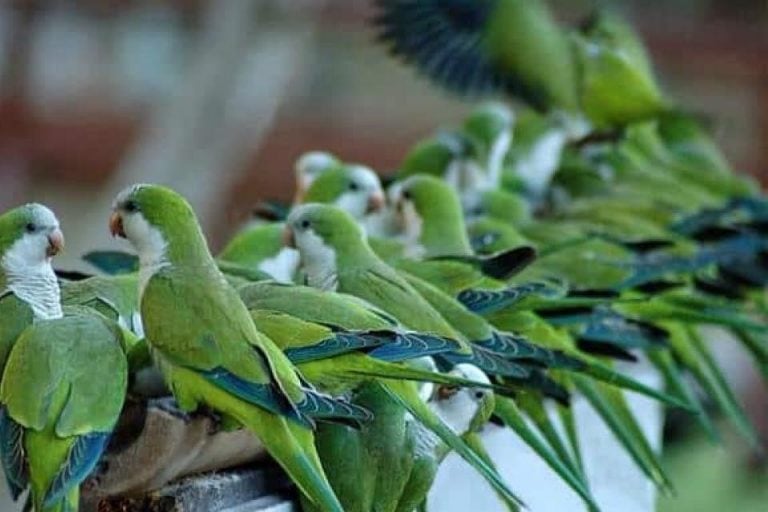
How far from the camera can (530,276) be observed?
2.62m

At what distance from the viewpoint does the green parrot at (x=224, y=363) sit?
165 cm

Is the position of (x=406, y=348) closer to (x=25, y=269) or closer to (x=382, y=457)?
(x=382, y=457)

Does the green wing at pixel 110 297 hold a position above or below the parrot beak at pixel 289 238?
below

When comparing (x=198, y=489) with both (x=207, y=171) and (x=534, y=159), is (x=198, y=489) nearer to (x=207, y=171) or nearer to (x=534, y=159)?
(x=534, y=159)

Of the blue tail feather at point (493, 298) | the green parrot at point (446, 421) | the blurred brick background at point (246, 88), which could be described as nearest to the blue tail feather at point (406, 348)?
the green parrot at point (446, 421)

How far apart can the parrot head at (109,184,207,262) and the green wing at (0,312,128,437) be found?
17 cm

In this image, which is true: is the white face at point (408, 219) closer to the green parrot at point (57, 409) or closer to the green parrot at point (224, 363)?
the green parrot at point (224, 363)

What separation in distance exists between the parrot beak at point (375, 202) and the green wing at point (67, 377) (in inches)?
44.7

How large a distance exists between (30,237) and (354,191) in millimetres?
993

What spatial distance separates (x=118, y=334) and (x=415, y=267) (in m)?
0.75

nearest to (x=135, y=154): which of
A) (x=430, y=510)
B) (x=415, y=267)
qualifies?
(x=415, y=267)

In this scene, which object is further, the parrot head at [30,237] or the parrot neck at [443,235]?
the parrot neck at [443,235]

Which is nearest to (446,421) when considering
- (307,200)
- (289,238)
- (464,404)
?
(464,404)

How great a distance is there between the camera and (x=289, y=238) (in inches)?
89.0
